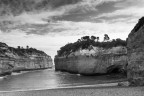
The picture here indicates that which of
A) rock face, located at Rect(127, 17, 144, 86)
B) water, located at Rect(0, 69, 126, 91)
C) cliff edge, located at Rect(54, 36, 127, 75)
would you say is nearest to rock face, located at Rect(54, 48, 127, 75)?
cliff edge, located at Rect(54, 36, 127, 75)

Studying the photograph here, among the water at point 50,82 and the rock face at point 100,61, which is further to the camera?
the rock face at point 100,61

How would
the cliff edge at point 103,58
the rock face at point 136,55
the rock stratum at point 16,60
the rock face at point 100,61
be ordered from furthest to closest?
the rock stratum at point 16,60
the cliff edge at point 103,58
the rock face at point 100,61
the rock face at point 136,55

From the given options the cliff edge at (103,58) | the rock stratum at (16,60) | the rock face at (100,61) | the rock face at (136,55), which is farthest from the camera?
the rock stratum at (16,60)

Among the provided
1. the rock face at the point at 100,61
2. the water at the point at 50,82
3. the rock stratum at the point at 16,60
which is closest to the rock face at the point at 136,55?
the water at the point at 50,82

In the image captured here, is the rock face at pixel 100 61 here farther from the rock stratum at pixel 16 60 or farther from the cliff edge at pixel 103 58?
the rock stratum at pixel 16 60

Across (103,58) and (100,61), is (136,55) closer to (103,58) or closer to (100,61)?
(100,61)

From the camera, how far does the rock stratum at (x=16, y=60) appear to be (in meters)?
86.3

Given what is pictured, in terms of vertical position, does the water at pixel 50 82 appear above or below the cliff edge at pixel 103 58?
below

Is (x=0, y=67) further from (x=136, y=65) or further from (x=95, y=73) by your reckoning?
(x=136, y=65)

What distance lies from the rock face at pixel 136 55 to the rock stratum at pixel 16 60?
5713 centimetres

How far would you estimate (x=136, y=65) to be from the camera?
3169 centimetres

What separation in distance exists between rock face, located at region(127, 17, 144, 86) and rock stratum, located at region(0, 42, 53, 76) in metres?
57.1

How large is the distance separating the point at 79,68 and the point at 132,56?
42414 mm

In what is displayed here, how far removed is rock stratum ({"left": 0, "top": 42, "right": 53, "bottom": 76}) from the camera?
283ft
